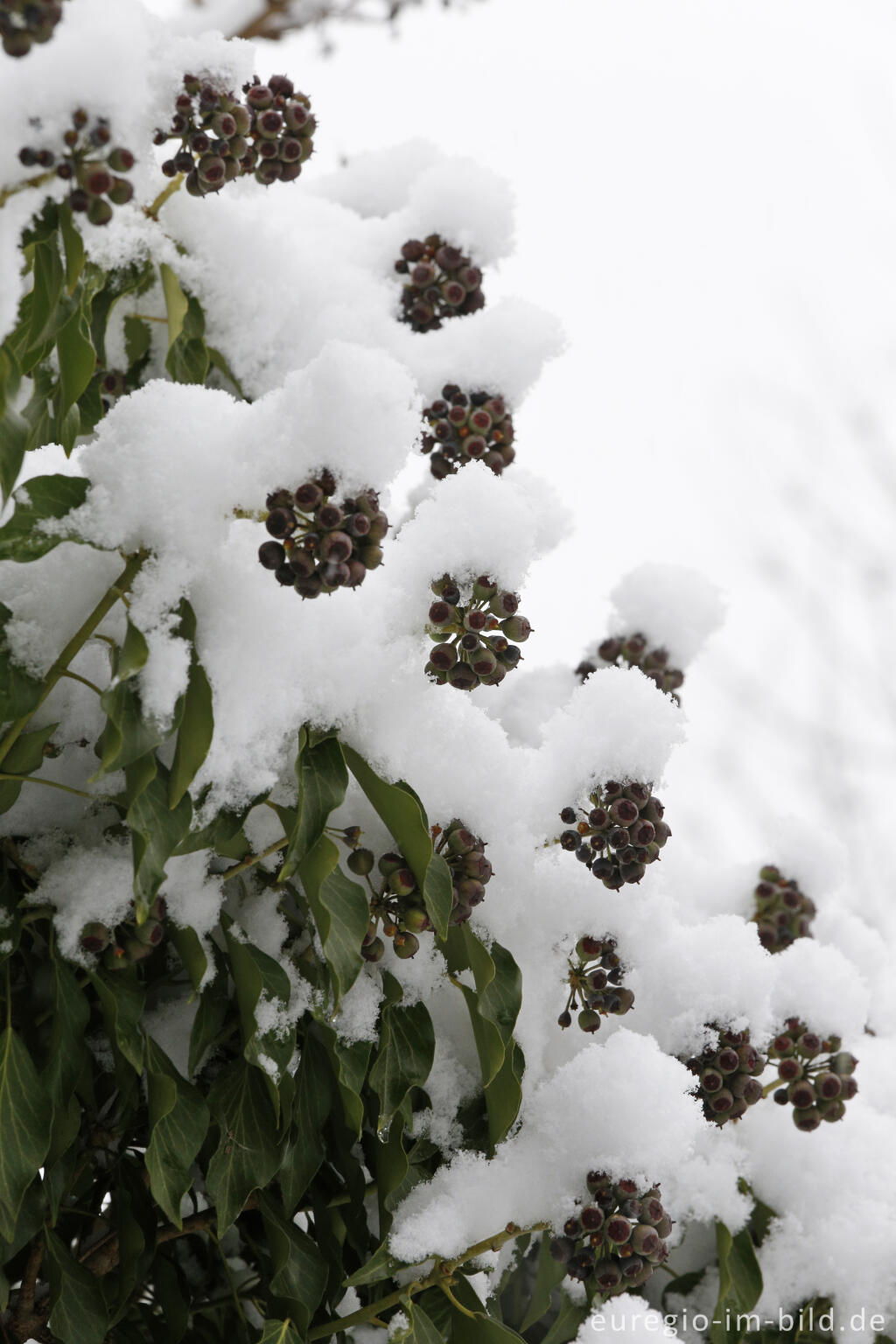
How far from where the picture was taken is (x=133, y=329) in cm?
97

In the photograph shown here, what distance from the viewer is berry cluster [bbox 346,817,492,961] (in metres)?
0.71

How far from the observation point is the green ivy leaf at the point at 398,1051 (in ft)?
2.45

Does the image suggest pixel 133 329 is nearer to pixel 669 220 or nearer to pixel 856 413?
pixel 856 413

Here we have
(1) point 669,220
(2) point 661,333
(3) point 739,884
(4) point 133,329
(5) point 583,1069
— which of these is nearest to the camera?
(5) point 583,1069

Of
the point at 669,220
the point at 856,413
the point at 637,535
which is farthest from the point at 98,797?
the point at 637,535

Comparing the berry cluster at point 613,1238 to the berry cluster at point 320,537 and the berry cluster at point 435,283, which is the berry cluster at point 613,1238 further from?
the berry cluster at point 435,283

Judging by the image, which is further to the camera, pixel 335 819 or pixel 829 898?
pixel 829 898

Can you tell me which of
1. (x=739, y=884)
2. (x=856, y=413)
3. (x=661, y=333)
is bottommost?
(x=739, y=884)

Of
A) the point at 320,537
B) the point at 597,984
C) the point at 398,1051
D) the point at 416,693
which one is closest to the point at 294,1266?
the point at 398,1051

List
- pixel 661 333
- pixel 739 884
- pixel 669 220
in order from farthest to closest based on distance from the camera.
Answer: pixel 661 333 < pixel 669 220 < pixel 739 884

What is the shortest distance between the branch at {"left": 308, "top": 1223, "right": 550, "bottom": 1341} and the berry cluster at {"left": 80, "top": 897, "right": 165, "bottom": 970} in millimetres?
276

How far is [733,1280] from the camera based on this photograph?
895mm

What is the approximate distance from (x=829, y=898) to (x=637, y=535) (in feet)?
25.2

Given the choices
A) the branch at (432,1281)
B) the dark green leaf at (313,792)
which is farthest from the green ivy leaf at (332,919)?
the branch at (432,1281)
